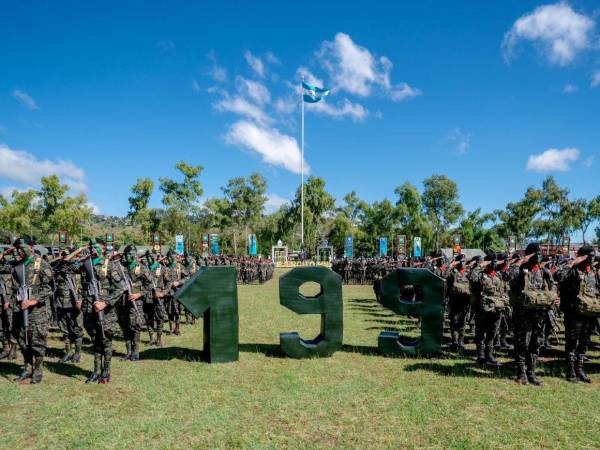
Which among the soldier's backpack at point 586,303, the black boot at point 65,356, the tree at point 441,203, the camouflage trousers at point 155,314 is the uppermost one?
the tree at point 441,203

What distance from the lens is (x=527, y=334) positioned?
6.91m

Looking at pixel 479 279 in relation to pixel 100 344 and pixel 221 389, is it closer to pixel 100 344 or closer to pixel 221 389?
pixel 221 389

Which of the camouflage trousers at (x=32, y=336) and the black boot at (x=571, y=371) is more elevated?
the camouflage trousers at (x=32, y=336)

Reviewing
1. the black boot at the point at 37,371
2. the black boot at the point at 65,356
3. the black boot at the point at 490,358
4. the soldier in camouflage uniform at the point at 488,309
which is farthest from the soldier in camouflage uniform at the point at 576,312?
the black boot at the point at 65,356

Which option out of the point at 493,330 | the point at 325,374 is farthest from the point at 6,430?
the point at 493,330

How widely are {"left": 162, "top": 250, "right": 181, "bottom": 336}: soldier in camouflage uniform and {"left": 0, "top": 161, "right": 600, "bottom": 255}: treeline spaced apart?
140 feet

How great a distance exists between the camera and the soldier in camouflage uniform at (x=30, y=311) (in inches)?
272

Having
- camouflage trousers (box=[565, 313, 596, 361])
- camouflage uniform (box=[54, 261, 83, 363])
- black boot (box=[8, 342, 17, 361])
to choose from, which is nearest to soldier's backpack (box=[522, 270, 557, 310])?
camouflage trousers (box=[565, 313, 596, 361])

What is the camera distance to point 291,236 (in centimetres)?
7225

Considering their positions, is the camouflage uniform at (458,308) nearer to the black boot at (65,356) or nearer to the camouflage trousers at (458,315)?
the camouflage trousers at (458,315)

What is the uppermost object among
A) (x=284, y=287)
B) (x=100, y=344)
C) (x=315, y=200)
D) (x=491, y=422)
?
(x=315, y=200)

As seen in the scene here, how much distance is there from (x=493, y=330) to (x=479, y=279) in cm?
111

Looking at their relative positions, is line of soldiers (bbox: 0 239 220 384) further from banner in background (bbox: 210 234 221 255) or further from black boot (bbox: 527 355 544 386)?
banner in background (bbox: 210 234 221 255)

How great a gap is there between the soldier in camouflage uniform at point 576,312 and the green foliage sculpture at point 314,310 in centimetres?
442
